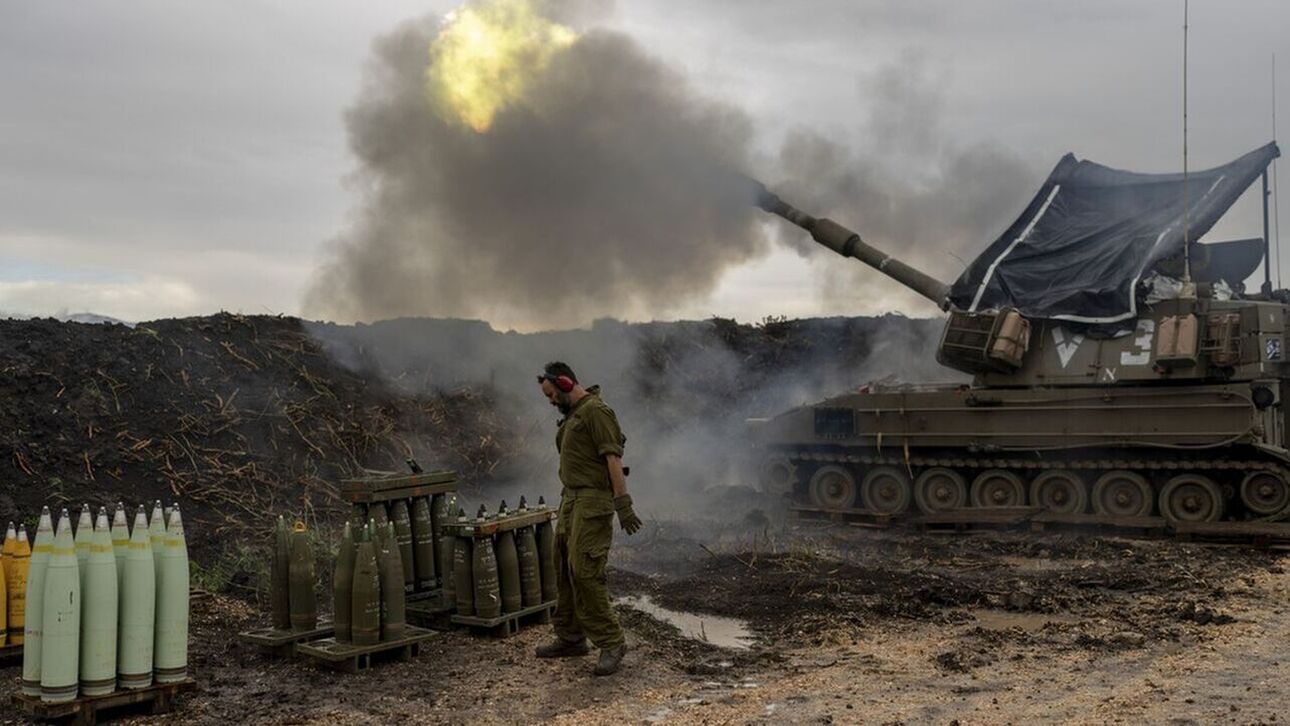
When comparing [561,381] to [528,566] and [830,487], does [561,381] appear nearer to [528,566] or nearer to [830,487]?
[528,566]

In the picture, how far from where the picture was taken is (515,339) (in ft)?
77.5

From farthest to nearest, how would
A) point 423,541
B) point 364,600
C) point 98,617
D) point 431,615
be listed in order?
point 423,541 → point 431,615 → point 364,600 → point 98,617

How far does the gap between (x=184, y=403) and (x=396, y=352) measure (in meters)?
5.68

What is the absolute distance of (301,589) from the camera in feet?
26.4

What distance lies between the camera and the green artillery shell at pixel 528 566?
8914 millimetres

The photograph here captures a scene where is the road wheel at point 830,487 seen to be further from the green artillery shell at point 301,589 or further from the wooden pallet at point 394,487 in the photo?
the green artillery shell at point 301,589

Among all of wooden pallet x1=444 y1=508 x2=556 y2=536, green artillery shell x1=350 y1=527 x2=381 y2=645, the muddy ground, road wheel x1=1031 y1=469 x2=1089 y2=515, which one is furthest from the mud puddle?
road wheel x1=1031 y1=469 x2=1089 y2=515

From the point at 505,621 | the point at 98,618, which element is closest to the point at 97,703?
the point at 98,618


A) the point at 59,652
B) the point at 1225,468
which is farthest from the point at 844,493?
the point at 59,652

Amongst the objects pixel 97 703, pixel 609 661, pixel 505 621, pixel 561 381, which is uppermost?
pixel 561 381

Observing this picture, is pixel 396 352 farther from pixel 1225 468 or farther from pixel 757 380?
pixel 1225 468

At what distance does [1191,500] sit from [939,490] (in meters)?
3.33

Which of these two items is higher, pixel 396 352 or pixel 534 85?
pixel 534 85

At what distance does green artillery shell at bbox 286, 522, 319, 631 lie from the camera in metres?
7.96
